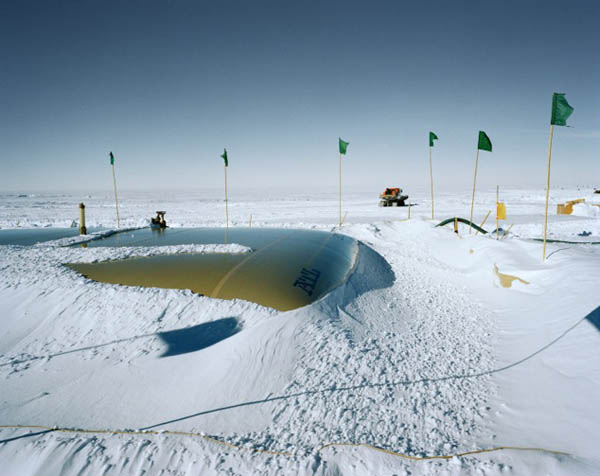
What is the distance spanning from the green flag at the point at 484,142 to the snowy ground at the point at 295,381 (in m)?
6.10

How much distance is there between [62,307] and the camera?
5.04 m

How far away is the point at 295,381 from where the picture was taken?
380 centimetres

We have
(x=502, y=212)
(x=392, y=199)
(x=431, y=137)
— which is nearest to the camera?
(x=502, y=212)

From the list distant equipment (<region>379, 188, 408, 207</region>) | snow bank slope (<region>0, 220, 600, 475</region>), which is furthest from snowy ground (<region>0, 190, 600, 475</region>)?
distant equipment (<region>379, 188, 408, 207</region>)

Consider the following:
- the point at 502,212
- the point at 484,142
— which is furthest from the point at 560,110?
the point at 502,212

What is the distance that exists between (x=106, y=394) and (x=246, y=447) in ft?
6.30

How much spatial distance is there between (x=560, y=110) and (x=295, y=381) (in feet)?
26.5

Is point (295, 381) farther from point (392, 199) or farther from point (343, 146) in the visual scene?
point (392, 199)

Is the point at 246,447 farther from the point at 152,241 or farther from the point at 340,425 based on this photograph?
the point at 152,241

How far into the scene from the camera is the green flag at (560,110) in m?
6.79

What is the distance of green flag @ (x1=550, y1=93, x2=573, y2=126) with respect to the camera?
22.3ft

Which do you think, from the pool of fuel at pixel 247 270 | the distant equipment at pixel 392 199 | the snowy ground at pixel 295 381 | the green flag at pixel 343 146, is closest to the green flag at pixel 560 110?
the snowy ground at pixel 295 381

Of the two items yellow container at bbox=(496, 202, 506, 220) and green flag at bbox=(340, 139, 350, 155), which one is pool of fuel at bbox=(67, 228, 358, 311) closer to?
yellow container at bbox=(496, 202, 506, 220)

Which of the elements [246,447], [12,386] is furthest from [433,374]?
[12,386]
